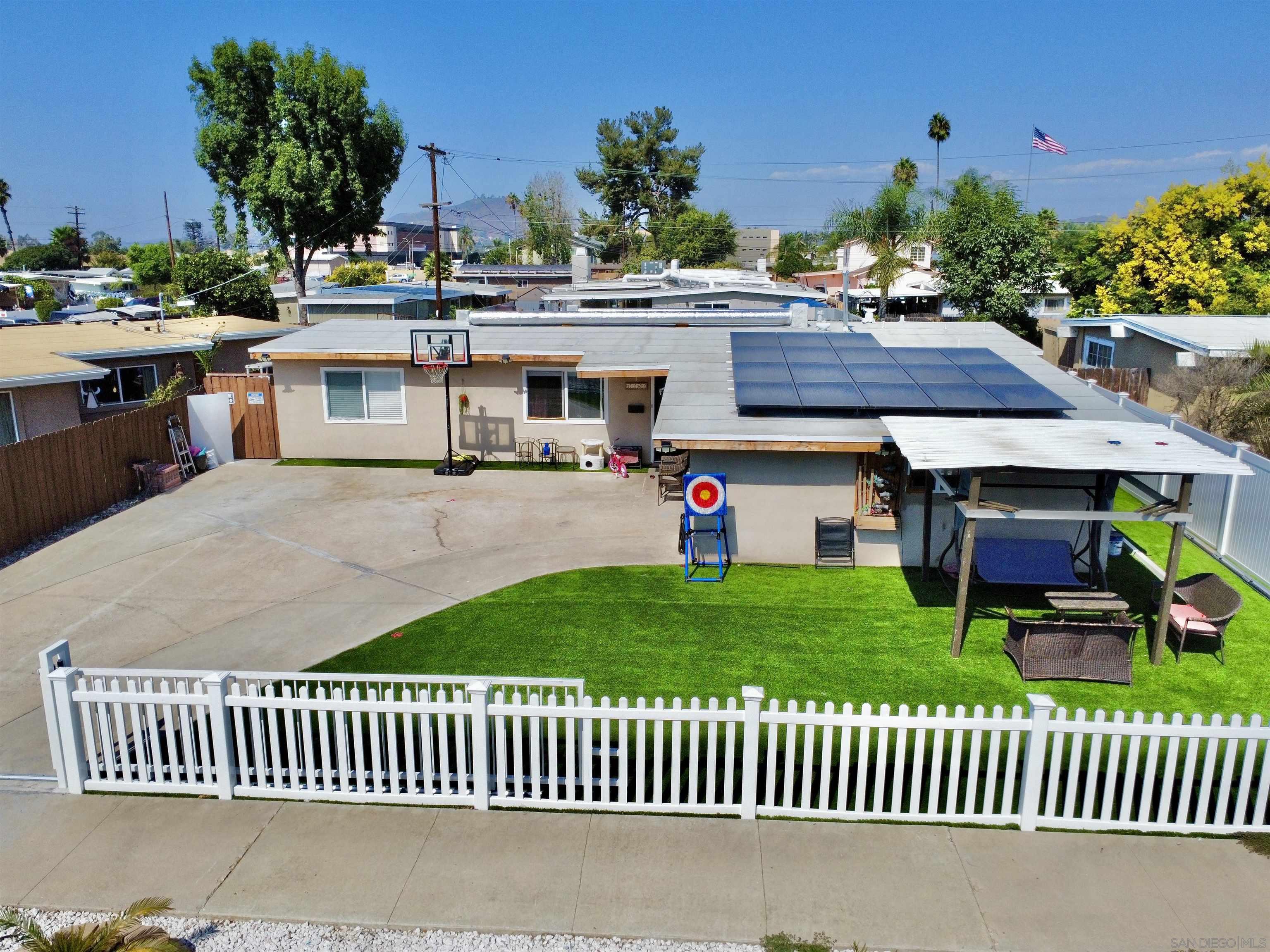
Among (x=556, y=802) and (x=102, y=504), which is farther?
(x=102, y=504)

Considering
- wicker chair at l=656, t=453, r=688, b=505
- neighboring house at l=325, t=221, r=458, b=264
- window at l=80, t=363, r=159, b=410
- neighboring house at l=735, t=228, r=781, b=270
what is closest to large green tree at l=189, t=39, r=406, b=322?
window at l=80, t=363, r=159, b=410

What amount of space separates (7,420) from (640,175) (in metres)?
68.3

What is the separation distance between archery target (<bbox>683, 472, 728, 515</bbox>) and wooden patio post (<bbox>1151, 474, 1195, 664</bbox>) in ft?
17.1

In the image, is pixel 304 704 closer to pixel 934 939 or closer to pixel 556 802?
pixel 556 802

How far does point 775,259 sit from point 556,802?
252 feet

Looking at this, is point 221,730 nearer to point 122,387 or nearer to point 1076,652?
point 1076,652

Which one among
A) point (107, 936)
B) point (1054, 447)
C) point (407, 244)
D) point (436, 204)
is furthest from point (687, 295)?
point (407, 244)

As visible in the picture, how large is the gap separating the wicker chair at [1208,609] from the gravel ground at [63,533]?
1551 centimetres

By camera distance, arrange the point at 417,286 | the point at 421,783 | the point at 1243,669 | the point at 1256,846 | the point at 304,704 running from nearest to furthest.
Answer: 1. the point at 1256,846
2. the point at 304,704
3. the point at 421,783
4. the point at 1243,669
5. the point at 417,286

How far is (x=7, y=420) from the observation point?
16.5m

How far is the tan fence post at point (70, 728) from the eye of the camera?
668 cm

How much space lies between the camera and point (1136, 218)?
99.7 feet

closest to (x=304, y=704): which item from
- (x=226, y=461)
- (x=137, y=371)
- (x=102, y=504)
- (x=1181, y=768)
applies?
(x=1181, y=768)

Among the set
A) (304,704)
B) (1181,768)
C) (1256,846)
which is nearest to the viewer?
(1256,846)
